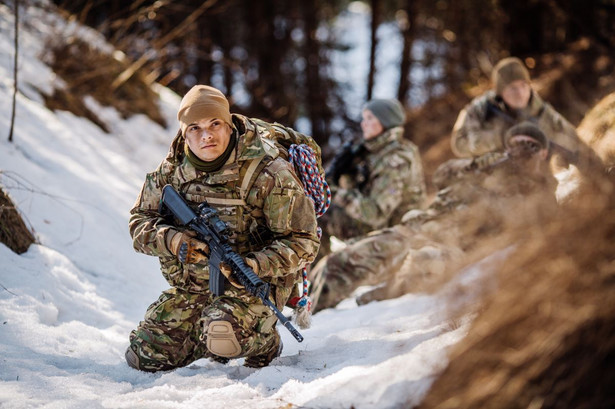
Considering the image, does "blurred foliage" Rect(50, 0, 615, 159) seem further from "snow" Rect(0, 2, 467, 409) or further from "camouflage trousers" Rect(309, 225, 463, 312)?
"camouflage trousers" Rect(309, 225, 463, 312)

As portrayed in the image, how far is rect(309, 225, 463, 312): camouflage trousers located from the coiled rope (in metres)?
1.27

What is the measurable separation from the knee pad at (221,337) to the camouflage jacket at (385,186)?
2.39 meters

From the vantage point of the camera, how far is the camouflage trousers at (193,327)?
2.84m

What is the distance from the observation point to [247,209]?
2979 mm

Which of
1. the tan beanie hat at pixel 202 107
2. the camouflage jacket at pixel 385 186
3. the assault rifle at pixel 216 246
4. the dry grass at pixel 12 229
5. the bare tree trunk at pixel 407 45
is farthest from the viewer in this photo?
the bare tree trunk at pixel 407 45

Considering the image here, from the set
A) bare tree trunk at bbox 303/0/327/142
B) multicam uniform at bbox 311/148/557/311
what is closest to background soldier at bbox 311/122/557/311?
multicam uniform at bbox 311/148/557/311

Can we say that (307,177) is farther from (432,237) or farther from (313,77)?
(313,77)

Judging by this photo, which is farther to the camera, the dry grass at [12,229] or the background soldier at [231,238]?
the dry grass at [12,229]

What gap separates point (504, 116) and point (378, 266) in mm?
1937

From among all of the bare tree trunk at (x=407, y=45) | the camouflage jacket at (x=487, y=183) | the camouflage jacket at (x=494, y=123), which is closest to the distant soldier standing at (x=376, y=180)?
the camouflage jacket at (x=487, y=183)

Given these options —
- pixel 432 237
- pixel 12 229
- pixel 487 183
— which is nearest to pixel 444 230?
pixel 432 237

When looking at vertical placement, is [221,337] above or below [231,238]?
below

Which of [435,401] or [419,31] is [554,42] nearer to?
[419,31]

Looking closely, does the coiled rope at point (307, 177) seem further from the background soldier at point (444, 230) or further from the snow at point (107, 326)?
the background soldier at point (444, 230)
